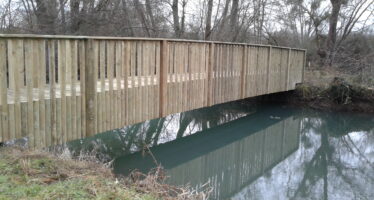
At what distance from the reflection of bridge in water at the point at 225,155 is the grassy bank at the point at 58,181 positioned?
1.86 m

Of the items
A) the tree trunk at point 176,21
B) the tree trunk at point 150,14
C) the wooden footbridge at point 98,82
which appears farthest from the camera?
the tree trunk at point 176,21

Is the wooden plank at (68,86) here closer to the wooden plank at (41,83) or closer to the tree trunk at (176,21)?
the wooden plank at (41,83)

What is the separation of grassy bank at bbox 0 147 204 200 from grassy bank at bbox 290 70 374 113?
921 cm

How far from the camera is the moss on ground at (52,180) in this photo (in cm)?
265

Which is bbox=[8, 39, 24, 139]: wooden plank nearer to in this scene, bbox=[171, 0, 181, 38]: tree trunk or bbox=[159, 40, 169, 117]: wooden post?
bbox=[159, 40, 169, 117]: wooden post

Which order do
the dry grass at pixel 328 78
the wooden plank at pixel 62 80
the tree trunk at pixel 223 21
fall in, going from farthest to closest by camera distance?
the tree trunk at pixel 223 21, the dry grass at pixel 328 78, the wooden plank at pixel 62 80

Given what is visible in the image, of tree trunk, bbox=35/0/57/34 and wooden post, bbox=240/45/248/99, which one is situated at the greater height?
tree trunk, bbox=35/0/57/34

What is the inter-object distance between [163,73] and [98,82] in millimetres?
1122

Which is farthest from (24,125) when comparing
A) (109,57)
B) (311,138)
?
(311,138)

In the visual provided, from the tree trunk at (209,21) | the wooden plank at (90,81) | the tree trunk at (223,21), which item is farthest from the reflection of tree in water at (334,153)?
the tree trunk at (223,21)

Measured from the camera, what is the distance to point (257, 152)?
7324mm

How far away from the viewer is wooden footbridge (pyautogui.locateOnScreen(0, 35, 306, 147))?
3879 mm

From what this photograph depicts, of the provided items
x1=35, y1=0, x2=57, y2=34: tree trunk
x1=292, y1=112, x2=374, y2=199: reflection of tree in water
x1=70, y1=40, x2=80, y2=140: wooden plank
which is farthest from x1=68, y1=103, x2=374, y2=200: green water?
x1=35, y1=0, x2=57, y2=34: tree trunk

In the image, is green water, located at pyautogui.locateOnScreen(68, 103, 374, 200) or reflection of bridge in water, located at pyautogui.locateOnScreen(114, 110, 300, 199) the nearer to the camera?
green water, located at pyautogui.locateOnScreen(68, 103, 374, 200)
